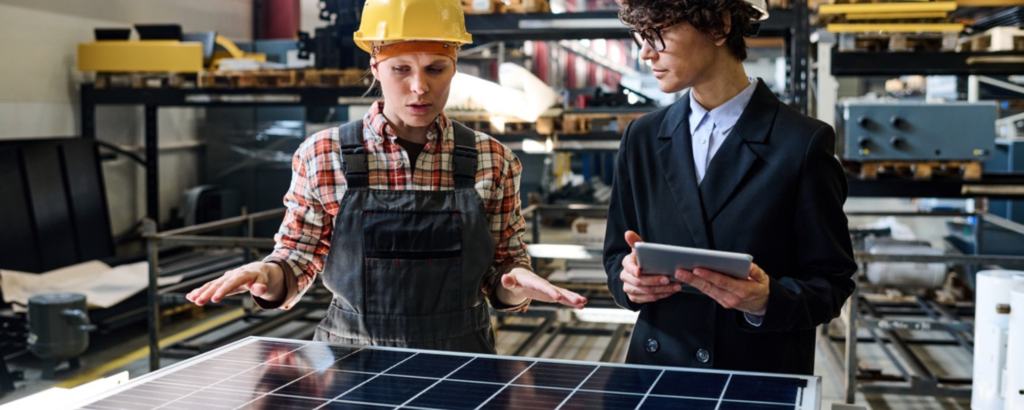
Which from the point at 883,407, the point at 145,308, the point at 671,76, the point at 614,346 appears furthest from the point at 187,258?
the point at 671,76

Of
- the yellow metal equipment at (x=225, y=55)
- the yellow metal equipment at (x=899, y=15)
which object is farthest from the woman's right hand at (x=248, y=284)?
the yellow metal equipment at (x=225, y=55)

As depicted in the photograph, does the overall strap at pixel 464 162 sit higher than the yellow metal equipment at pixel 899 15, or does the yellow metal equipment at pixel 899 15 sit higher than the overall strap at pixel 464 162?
the yellow metal equipment at pixel 899 15

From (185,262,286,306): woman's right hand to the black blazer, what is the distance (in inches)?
32.7

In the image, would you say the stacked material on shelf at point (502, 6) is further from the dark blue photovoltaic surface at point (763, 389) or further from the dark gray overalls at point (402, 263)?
the dark blue photovoltaic surface at point (763, 389)

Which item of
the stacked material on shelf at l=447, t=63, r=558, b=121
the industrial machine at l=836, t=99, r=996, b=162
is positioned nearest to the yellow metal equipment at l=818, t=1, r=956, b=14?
the industrial machine at l=836, t=99, r=996, b=162

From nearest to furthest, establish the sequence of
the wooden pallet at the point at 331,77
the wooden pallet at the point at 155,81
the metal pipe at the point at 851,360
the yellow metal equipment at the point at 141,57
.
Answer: the metal pipe at the point at 851,360 < the wooden pallet at the point at 331,77 < the yellow metal equipment at the point at 141,57 < the wooden pallet at the point at 155,81

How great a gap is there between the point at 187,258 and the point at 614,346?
4275 millimetres

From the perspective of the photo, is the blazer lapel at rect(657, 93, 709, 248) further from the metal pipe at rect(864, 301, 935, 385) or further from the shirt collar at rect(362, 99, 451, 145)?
the metal pipe at rect(864, 301, 935, 385)

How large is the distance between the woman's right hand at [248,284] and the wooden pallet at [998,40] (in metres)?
4.85

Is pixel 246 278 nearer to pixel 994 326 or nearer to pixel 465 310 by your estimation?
pixel 465 310

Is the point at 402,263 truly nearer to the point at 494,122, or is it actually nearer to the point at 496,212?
the point at 496,212

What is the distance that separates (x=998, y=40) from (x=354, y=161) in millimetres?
5023

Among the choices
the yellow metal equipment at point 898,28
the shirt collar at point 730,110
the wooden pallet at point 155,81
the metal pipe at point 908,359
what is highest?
the yellow metal equipment at point 898,28

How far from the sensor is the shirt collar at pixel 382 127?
7.73 ft
